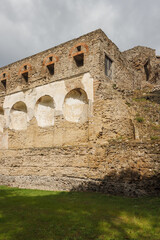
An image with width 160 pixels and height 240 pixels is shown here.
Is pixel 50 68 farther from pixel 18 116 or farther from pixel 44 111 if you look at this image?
pixel 18 116

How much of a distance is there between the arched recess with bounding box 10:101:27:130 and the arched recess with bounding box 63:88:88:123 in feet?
12.6

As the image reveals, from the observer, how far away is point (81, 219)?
4898 millimetres

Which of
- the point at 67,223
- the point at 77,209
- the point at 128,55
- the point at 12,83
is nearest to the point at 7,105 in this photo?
the point at 12,83

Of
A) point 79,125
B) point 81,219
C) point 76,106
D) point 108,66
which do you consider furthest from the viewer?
point 108,66

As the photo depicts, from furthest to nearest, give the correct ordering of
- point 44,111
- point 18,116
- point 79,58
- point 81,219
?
point 18,116, point 44,111, point 79,58, point 81,219

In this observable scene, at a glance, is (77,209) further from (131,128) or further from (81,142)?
(131,128)

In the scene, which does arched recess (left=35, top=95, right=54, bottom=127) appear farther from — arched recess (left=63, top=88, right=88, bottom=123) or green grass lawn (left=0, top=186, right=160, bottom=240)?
green grass lawn (left=0, top=186, right=160, bottom=240)

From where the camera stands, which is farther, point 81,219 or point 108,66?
point 108,66

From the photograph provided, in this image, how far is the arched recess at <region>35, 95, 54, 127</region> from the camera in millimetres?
12375

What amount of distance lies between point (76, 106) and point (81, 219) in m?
7.02

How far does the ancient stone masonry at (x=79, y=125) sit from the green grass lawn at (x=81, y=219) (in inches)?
64.2

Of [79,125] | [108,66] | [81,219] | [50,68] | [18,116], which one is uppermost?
[50,68]

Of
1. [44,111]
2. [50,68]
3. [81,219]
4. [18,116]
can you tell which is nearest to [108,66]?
[50,68]

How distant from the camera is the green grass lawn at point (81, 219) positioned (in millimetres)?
3955
